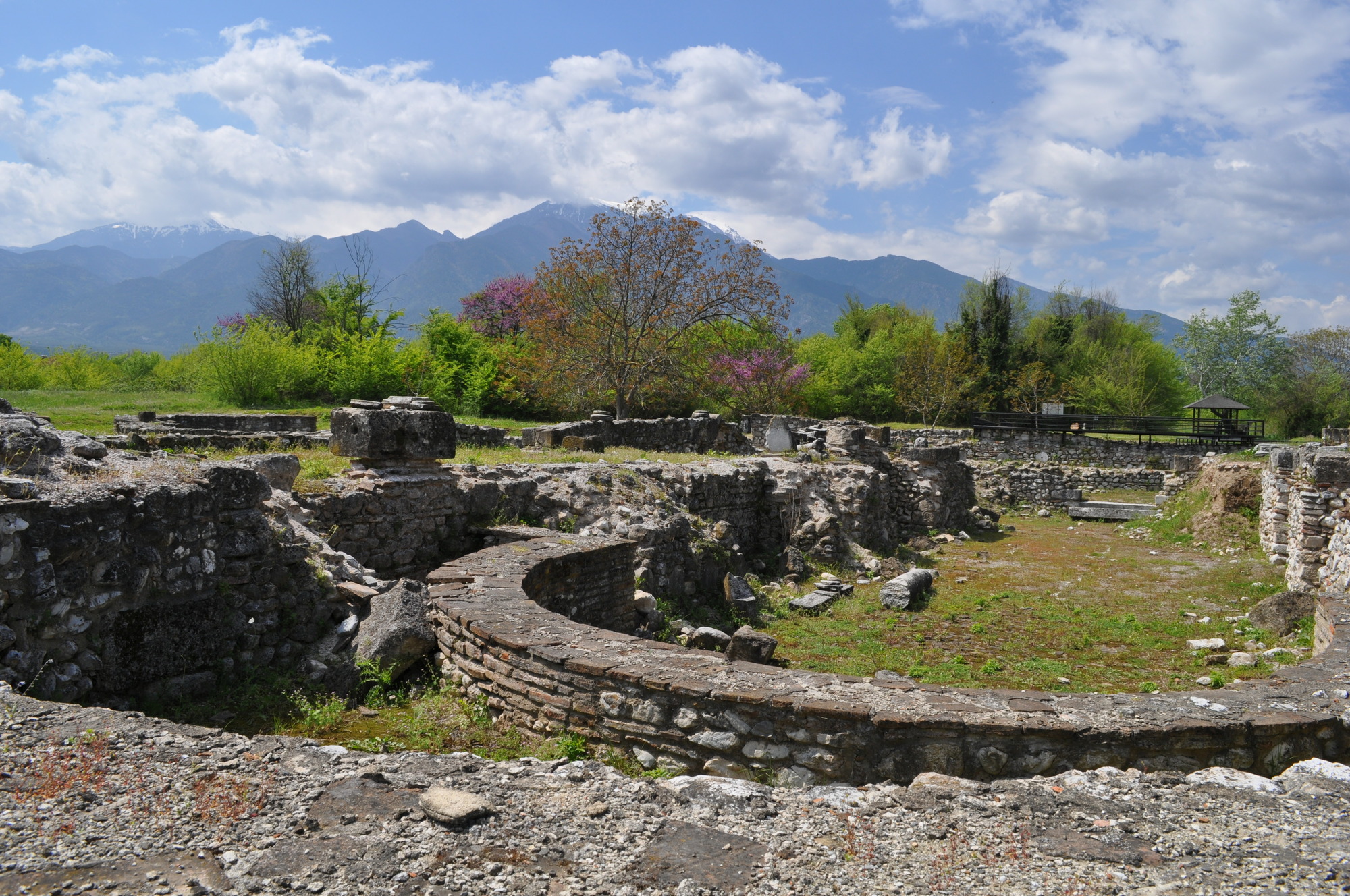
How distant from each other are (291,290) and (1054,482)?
1608 inches

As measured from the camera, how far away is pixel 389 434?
332 inches

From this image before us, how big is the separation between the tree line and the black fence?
137 inches

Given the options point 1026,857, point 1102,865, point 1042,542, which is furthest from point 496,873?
point 1042,542

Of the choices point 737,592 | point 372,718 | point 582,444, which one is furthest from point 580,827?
point 582,444

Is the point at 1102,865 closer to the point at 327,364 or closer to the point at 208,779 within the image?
the point at 208,779

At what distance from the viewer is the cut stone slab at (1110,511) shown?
23.7 meters

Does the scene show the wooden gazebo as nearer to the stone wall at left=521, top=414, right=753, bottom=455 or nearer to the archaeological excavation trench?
the stone wall at left=521, top=414, right=753, bottom=455

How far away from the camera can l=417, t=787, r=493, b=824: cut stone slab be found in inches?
112

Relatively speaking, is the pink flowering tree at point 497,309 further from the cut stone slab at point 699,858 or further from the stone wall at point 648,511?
the cut stone slab at point 699,858

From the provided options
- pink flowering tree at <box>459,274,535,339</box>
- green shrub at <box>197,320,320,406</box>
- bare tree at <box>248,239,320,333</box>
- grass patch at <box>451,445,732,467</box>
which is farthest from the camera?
bare tree at <box>248,239,320,333</box>

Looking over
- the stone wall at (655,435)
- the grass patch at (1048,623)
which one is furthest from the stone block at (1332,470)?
the stone wall at (655,435)

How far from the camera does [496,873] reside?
103 inches

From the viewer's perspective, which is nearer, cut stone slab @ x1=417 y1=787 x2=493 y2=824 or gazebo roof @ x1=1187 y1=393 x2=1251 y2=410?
cut stone slab @ x1=417 y1=787 x2=493 y2=824

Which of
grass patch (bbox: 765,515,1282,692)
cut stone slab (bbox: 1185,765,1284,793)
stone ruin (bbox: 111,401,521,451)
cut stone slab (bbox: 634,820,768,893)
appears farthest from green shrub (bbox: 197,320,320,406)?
cut stone slab (bbox: 1185,765,1284,793)
